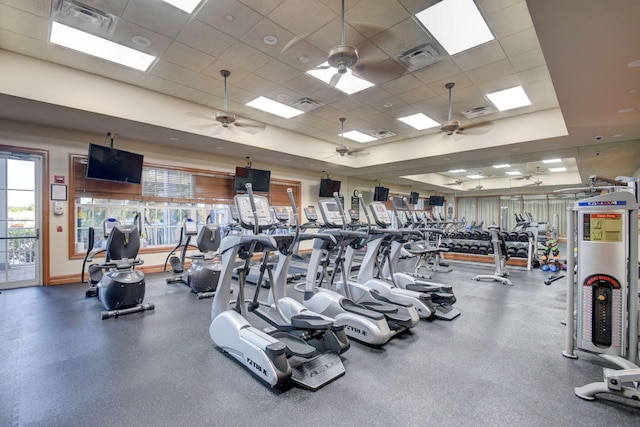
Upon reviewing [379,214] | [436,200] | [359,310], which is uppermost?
[436,200]

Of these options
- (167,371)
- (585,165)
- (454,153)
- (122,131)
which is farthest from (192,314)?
(585,165)

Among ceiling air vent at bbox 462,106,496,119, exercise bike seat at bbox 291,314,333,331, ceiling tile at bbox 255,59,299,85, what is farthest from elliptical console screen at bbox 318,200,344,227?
ceiling air vent at bbox 462,106,496,119

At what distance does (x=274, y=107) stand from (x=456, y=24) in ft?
12.8

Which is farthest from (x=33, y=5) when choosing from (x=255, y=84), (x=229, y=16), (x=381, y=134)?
(x=381, y=134)

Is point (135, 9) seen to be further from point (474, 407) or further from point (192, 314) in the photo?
point (474, 407)

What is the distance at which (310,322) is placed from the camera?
8.61 feet

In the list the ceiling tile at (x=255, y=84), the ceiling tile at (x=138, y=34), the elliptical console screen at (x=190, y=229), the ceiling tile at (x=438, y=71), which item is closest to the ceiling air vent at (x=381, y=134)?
the ceiling tile at (x=438, y=71)

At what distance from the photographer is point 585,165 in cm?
862

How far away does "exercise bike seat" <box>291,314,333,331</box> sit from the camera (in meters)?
2.56

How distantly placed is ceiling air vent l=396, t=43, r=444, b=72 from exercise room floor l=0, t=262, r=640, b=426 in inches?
148

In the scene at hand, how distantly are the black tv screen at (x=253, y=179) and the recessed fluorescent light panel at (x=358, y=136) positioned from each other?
2.61 meters

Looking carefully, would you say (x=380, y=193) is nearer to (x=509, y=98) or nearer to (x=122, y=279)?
(x=509, y=98)

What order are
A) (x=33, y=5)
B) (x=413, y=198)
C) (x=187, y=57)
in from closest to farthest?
(x=33, y=5) < (x=187, y=57) < (x=413, y=198)

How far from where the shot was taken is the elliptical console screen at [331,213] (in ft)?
13.1
